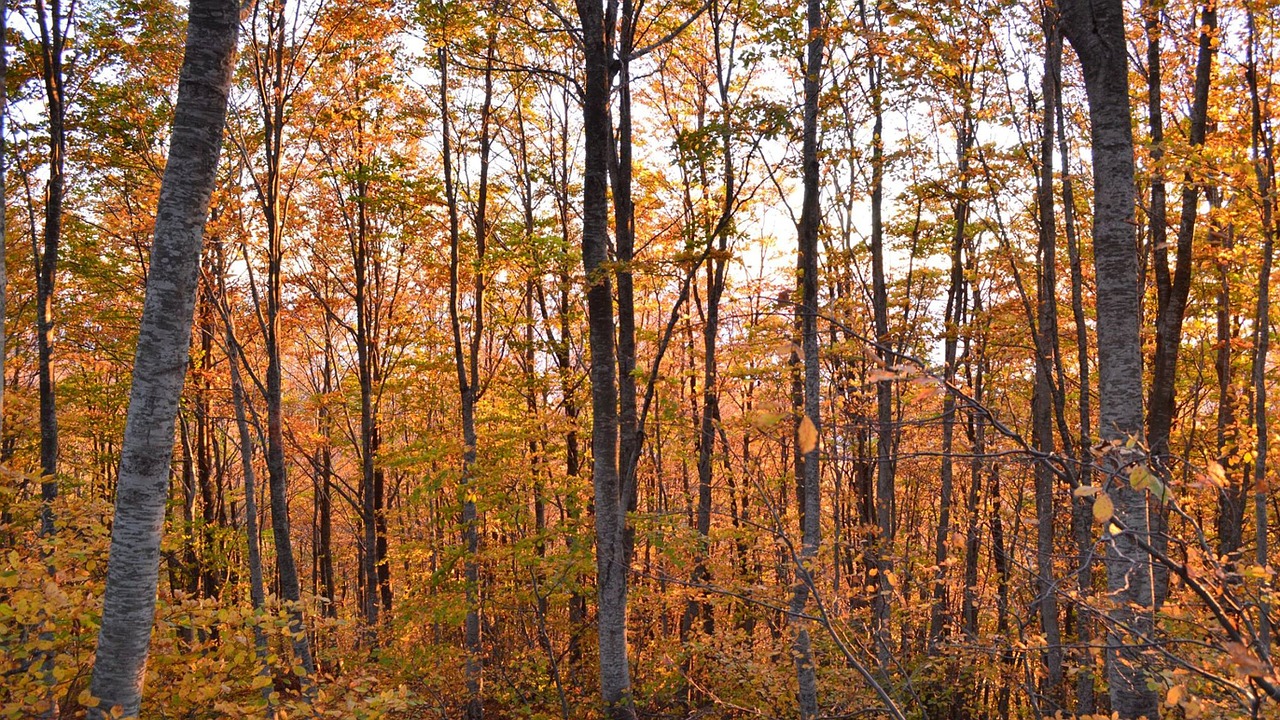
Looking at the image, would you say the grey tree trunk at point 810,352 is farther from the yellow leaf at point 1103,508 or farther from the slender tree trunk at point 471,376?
the yellow leaf at point 1103,508

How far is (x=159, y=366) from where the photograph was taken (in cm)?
346

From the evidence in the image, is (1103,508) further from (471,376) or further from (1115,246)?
(471,376)

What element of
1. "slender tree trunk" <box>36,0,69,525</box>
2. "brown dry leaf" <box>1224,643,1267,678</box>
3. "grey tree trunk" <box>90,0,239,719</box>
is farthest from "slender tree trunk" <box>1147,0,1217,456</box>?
"slender tree trunk" <box>36,0,69,525</box>

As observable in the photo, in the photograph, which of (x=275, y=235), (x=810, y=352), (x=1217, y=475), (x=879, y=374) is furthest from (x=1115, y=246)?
(x=275, y=235)

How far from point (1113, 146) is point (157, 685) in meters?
7.31

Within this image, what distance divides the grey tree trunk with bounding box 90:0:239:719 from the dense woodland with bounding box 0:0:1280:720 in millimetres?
18

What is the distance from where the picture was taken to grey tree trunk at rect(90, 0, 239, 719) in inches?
134

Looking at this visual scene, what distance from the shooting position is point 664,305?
1639 cm

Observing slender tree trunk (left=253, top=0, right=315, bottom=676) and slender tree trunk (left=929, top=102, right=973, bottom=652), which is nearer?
slender tree trunk (left=253, top=0, right=315, bottom=676)

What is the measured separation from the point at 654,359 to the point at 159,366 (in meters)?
8.10

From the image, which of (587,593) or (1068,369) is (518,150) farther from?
(1068,369)

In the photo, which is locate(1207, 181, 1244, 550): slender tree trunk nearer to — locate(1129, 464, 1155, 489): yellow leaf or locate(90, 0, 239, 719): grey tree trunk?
locate(1129, 464, 1155, 489): yellow leaf

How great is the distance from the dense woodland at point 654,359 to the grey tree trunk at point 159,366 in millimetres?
18

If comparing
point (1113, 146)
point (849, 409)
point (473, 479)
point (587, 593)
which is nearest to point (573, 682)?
point (587, 593)
